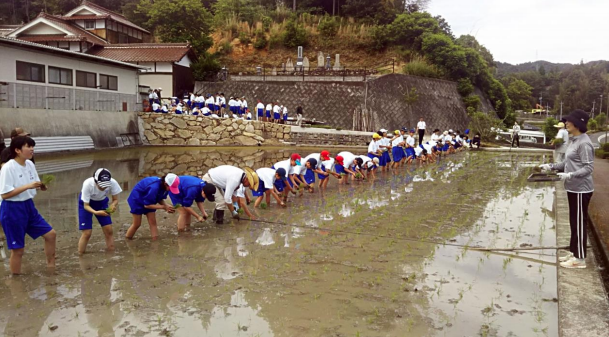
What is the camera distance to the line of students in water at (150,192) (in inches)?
208

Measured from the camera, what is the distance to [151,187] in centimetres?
691

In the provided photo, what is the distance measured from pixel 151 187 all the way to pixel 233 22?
42270 mm

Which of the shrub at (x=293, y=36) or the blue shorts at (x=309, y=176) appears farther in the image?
the shrub at (x=293, y=36)

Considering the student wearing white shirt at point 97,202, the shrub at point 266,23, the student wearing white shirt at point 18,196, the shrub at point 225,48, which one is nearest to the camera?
the student wearing white shirt at point 18,196

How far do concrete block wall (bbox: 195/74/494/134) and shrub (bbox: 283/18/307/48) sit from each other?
11809 millimetres

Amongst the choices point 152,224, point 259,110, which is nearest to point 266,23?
point 259,110

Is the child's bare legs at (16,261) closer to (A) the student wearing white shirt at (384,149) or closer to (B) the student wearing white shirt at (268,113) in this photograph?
(A) the student wearing white shirt at (384,149)

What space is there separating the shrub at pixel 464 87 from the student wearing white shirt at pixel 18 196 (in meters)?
36.5

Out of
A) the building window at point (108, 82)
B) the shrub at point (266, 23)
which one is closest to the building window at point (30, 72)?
the building window at point (108, 82)

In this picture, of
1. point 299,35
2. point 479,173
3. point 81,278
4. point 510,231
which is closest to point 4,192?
point 81,278

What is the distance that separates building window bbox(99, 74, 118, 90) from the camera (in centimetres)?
2336

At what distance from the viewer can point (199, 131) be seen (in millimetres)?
25656

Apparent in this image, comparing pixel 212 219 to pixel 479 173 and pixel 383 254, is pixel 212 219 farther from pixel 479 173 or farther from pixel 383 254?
pixel 479 173

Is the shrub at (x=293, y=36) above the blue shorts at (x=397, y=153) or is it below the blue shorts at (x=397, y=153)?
above
